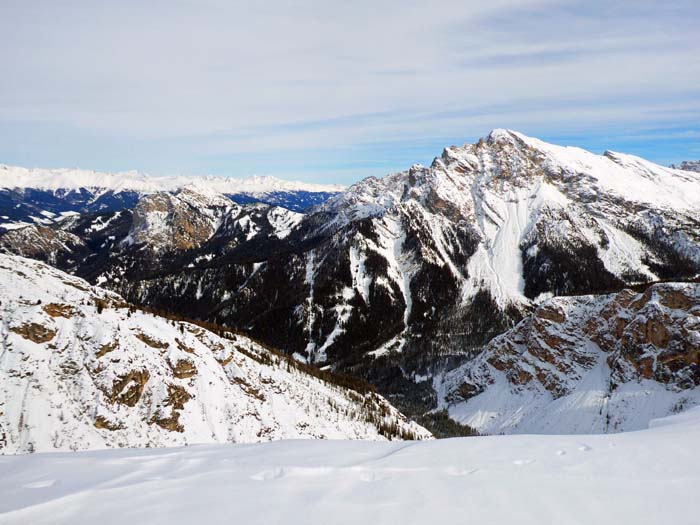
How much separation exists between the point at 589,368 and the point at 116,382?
153659 mm

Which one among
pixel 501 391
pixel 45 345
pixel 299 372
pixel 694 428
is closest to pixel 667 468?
pixel 694 428

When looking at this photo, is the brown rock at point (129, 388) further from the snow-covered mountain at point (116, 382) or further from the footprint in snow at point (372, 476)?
the footprint in snow at point (372, 476)

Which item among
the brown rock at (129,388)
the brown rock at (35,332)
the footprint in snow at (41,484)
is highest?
the footprint in snow at (41,484)

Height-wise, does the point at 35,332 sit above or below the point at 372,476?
below

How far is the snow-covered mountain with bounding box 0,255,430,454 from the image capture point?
55.9m

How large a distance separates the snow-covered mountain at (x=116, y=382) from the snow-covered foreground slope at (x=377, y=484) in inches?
2150

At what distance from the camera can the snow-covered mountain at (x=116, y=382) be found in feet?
183

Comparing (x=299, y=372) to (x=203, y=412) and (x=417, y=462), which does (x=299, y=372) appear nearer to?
(x=203, y=412)

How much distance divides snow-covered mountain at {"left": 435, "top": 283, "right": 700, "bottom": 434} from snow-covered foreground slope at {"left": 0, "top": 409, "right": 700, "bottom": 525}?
138 m

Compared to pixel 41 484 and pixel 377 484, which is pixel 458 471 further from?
pixel 41 484

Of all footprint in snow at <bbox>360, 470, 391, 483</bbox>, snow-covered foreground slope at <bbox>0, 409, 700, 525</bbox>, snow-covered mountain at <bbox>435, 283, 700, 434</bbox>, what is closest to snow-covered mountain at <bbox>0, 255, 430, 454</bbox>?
snow-covered foreground slope at <bbox>0, 409, 700, 525</bbox>

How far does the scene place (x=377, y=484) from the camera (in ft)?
31.9

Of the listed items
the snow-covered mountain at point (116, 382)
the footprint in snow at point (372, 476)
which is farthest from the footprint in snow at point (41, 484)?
the snow-covered mountain at point (116, 382)

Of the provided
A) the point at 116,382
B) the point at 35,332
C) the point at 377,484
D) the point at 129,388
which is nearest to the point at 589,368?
the point at 129,388
